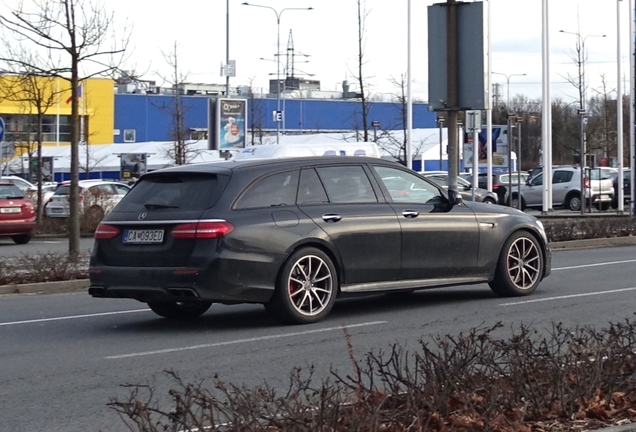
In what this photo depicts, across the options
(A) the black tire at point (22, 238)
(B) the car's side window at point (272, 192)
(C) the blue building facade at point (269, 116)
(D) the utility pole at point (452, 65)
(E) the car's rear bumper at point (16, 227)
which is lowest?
(A) the black tire at point (22, 238)

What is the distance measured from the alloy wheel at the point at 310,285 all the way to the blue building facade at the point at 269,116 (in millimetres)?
78096

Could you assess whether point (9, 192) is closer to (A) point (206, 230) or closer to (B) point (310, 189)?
(B) point (310, 189)

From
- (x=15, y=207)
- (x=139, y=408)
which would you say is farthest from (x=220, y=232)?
(x=15, y=207)

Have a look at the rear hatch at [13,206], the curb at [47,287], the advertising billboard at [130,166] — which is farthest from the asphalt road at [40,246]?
the advertising billboard at [130,166]

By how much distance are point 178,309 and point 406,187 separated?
271 centimetres

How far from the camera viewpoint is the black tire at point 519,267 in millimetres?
12328

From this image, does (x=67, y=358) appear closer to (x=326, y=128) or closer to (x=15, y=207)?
(x=15, y=207)

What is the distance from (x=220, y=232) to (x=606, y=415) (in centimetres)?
470

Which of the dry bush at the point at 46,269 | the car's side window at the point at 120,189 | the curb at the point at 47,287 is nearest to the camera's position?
the curb at the point at 47,287

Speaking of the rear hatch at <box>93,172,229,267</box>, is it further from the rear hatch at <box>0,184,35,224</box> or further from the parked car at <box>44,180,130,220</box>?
the parked car at <box>44,180,130,220</box>

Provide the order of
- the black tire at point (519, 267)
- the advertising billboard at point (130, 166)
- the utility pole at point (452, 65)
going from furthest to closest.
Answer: the advertising billboard at point (130, 166), the utility pole at point (452, 65), the black tire at point (519, 267)

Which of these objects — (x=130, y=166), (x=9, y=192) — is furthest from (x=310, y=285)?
(x=130, y=166)

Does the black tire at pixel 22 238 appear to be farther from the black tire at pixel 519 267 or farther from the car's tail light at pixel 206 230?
the car's tail light at pixel 206 230

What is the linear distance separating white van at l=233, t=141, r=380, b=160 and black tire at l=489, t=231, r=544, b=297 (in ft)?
63.3
